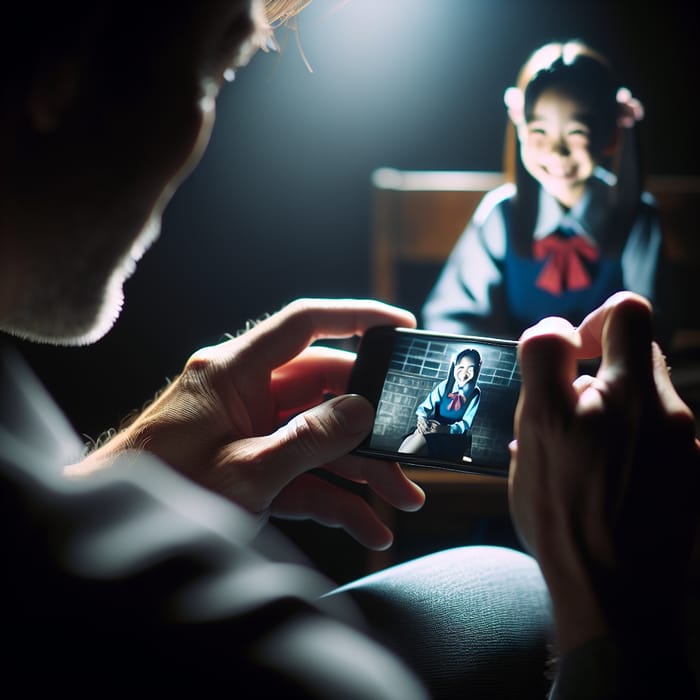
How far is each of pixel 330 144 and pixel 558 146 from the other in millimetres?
721

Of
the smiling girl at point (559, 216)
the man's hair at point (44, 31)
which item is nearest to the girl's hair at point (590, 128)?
the smiling girl at point (559, 216)

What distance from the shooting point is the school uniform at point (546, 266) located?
3.70 ft

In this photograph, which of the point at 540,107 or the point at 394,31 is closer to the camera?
the point at 540,107

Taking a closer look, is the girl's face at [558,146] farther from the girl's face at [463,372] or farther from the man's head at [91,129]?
the man's head at [91,129]

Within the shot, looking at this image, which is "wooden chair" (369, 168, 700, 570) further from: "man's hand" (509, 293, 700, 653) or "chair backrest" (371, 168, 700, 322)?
"man's hand" (509, 293, 700, 653)

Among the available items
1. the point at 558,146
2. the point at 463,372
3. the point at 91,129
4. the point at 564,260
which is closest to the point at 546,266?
the point at 564,260

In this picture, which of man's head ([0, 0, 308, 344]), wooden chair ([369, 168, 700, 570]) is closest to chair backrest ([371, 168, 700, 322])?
wooden chair ([369, 168, 700, 570])

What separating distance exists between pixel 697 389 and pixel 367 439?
75cm

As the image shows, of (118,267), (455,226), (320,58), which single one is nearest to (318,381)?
(118,267)

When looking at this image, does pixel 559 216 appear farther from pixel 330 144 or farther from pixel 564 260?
pixel 330 144

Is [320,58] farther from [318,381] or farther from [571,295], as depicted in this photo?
[318,381]

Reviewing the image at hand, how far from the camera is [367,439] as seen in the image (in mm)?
748

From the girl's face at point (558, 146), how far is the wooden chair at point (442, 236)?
0.20 metres

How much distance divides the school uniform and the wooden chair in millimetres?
95
